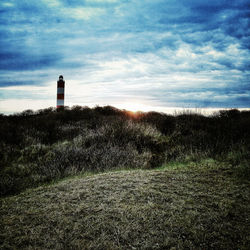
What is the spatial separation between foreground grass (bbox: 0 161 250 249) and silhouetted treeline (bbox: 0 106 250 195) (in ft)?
6.50

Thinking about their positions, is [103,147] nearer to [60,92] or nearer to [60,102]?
[60,102]

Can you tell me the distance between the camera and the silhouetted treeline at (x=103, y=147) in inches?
211

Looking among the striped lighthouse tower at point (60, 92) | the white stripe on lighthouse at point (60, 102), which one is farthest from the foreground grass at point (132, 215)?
the striped lighthouse tower at point (60, 92)

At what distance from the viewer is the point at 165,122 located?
11523 mm

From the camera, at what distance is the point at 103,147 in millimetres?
7320

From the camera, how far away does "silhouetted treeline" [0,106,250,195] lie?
17.6ft

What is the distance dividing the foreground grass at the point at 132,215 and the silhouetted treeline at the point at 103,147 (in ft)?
6.50

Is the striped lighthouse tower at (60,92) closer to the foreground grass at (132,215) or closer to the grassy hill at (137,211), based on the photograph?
the grassy hill at (137,211)

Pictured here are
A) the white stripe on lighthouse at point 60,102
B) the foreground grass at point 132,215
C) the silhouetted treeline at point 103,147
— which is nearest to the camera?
the foreground grass at point 132,215

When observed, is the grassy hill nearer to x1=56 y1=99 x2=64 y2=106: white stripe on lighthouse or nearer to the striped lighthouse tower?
x1=56 y1=99 x2=64 y2=106: white stripe on lighthouse

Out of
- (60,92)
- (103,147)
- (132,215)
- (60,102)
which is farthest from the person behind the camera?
(60,92)

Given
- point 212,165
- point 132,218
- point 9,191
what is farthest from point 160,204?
point 9,191

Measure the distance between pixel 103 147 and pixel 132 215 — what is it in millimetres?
5366

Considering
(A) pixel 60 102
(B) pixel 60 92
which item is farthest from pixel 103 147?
(B) pixel 60 92
